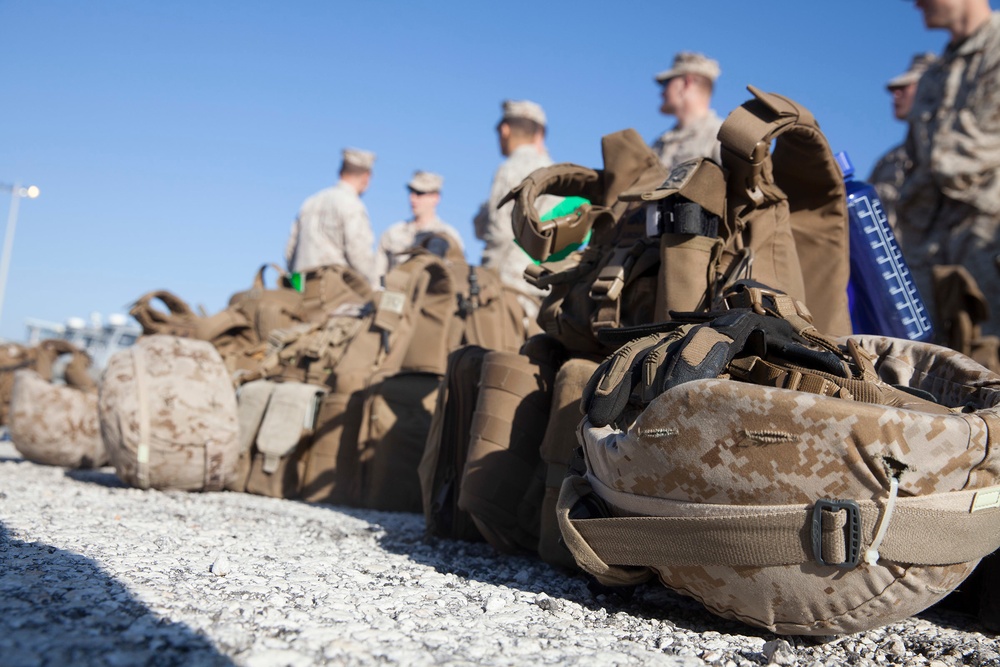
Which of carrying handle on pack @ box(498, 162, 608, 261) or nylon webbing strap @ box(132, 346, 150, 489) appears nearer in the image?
carrying handle on pack @ box(498, 162, 608, 261)

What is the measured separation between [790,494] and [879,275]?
2.38 m

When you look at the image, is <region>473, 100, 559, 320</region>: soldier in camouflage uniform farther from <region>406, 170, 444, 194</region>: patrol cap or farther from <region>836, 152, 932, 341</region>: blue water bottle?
<region>836, 152, 932, 341</region>: blue water bottle

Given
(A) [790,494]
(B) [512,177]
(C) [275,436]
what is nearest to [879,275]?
(A) [790,494]

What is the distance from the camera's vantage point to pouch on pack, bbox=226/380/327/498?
4.39m

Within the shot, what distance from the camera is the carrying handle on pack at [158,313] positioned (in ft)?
17.7

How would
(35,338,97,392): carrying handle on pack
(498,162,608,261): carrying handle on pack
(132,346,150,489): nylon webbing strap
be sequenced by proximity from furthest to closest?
(35,338,97,392): carrying handle on pack, (132,346,150,489): nylon webbing strap, (498,162,608,261): carrying handle on pack

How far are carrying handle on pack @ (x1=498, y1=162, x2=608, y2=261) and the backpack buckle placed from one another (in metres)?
1.77

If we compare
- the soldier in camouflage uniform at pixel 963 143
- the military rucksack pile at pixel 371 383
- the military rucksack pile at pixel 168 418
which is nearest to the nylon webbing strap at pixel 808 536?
the military rucksack pile at pixel 371 383

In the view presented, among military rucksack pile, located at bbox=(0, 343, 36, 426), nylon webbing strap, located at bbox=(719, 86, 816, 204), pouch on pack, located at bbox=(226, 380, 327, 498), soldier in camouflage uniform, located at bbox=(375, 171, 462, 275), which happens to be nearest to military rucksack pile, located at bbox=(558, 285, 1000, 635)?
nylon webbing strap, located at bbox=(719, 86, 816, 204)

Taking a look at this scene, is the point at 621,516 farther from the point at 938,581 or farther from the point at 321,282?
the point at 321,282

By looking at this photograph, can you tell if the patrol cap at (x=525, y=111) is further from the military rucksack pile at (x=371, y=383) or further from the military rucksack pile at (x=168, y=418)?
the military rucksack pile at (x=168, y=418)

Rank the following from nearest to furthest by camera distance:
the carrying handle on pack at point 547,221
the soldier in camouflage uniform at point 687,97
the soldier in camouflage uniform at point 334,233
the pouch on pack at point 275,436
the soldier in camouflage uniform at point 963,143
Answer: the carrying handle on pack at point 547,221 → the pouch on pack at point 275,436 → the soldier in camouflage uniform at point 687,97 → the soldier in camouflage uniform at point 963,143 → the soldier in camouflage uniform at point 334,233

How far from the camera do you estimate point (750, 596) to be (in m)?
1.65

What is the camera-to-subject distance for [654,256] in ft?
9.10
